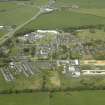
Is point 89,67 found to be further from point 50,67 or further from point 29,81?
point 29,81

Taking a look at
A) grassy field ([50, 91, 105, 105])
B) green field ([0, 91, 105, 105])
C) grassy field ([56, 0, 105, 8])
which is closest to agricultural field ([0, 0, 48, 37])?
grassy field ([56, 0, 105, 8])

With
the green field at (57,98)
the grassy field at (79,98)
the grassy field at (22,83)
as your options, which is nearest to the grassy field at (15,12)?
the grassy field at (22,83)

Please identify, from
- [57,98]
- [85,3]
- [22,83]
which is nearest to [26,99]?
[57,98]

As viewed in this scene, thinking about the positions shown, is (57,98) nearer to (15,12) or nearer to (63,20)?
(63,20)

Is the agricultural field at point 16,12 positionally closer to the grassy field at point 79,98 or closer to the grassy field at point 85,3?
the grassy field at point 85,3

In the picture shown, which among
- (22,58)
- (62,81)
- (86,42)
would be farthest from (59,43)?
(62,81)

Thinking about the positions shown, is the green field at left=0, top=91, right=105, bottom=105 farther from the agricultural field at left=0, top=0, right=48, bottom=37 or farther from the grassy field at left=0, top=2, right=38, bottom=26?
the grassy field at left=0, top=2, right=38, bottom=26

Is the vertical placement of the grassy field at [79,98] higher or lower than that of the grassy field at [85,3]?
lower
